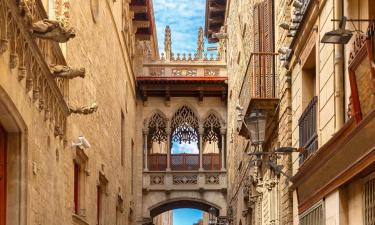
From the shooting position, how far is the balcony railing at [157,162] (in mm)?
35219

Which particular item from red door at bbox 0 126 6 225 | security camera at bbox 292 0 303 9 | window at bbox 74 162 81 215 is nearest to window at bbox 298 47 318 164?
security camera at bbox 292 0 303 9

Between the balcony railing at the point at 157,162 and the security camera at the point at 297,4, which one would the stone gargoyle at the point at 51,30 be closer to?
the security camera at the point at 297,4

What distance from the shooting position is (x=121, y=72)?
2805cm

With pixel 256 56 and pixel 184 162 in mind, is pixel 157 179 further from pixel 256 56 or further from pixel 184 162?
pixel 256 56

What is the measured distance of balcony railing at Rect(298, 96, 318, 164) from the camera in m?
11.2

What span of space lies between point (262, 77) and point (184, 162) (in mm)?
20060

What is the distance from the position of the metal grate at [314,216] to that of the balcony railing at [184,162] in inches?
927

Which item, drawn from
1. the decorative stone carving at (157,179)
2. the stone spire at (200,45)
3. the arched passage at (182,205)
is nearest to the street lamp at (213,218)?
the arched passage at (182,205)

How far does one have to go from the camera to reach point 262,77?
1562cm

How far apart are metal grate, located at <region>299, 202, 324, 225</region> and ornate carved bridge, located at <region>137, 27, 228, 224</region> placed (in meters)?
22.9

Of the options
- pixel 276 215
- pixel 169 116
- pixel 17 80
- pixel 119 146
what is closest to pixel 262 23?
pixel 276 215

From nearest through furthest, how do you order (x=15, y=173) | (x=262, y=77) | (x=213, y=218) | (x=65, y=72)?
1. (x=15, y=173)
2. (x=65, y=72)
3. (x=262, y=77)
4. (x=213, y=218)

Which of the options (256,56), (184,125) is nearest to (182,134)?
(184,125)

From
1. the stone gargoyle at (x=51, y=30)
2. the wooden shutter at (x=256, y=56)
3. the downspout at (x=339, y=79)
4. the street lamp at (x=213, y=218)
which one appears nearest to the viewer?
the downspout at (x=339, y=79)
